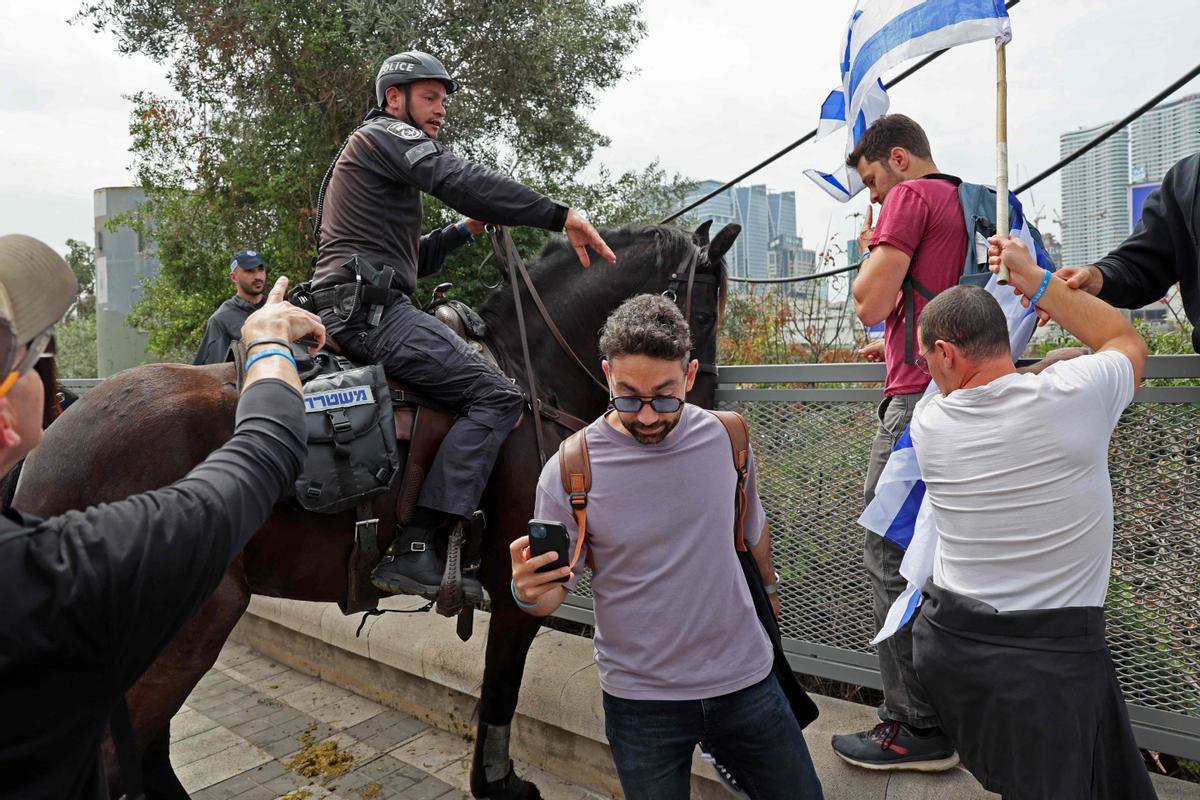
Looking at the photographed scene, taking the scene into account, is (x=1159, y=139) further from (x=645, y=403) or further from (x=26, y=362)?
(x=26, y=362)

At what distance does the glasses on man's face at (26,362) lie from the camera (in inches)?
44.9

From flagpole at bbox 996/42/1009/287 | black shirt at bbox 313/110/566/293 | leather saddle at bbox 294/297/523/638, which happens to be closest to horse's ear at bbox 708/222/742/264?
black shirt at bbox 313/110/566/293

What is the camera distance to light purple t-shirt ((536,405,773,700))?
2133mm

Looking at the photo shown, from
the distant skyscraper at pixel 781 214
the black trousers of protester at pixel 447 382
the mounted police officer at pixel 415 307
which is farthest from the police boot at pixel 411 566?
the distant skyscraper at pixel 781 214

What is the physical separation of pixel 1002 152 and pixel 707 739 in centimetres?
187

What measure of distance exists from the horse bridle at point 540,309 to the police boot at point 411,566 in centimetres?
58

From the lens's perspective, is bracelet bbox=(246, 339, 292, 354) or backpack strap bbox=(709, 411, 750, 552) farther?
backpack strap bbox=(709, 411, 750, 552)

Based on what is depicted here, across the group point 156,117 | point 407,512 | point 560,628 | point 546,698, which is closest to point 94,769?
point 407,512

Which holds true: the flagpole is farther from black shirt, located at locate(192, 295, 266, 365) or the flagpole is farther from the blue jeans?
black shirt, located at locate(192, 295, 266, 365)

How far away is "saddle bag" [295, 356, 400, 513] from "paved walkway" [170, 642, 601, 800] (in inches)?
70.4

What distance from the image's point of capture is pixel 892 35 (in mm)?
2850

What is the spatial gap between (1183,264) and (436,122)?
9.52 feet

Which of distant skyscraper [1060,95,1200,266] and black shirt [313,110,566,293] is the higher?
distant skyscraper [1060,95,1200,266]

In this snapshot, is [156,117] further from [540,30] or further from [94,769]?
[94,769]
